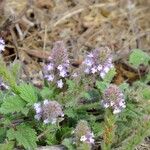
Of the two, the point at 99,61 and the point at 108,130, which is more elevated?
the point at 99,61

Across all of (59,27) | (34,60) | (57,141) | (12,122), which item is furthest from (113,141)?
(59,27)

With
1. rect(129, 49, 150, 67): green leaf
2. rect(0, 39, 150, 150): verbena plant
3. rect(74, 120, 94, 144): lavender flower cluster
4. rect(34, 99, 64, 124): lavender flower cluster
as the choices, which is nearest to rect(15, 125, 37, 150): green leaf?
rect(0, 39, 150, 150): verbena plant

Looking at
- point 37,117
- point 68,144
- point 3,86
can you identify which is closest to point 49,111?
point 37,117

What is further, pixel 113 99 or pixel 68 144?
pixel 68 144

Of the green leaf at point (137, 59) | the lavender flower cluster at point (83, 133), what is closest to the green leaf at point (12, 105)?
the lavender flower cluster at point (83, 133)

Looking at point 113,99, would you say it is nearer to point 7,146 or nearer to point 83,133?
point 83,133

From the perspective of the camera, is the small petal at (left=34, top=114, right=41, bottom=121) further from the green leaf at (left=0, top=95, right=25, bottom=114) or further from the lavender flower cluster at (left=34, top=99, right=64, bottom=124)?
the green leaf at (left=0, top=95, right=25, bottom=114)

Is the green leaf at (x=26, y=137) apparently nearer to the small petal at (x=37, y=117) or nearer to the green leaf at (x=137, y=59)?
the small petal at (x=37, y=117)
